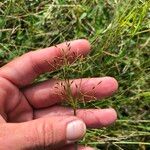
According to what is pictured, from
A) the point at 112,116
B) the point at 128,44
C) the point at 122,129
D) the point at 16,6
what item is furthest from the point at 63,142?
the point at 16,6

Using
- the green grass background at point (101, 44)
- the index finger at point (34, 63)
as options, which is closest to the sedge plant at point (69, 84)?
the index finger at point (34, 63)

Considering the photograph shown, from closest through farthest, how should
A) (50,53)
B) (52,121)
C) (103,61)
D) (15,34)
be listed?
(52,121)
(50,53)
(103,61)
(15,34)

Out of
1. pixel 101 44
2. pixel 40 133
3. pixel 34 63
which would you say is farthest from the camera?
pixel 101 44

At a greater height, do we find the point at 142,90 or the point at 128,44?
the point at 128,44

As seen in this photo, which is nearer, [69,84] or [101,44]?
[69,84]

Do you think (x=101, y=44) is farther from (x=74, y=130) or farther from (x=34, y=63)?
(x=74, y=130)

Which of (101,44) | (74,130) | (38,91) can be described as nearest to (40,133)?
(74,130)

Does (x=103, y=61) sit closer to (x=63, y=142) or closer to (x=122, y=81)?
(x=122, y=81)

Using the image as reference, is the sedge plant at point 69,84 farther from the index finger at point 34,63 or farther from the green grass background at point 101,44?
the green grass background at point 101,44
